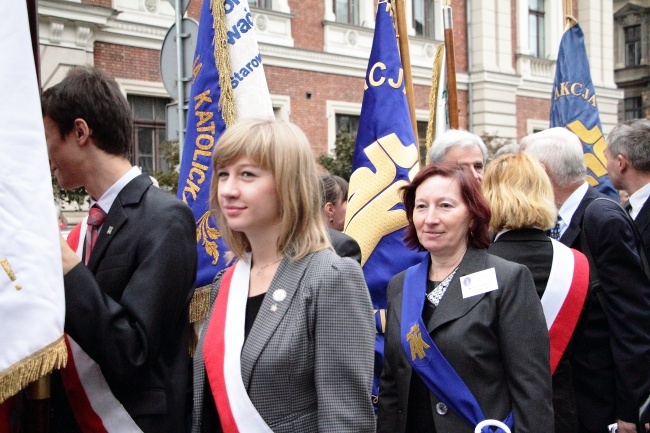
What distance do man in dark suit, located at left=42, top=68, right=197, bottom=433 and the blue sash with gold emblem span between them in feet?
2.39

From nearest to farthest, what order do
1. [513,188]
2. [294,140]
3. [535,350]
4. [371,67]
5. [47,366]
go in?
1. [47,366]
2. [294,140]
3. [535,350]
4. [513,188]
5. [371,67]

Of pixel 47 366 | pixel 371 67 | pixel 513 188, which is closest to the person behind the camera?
pixel 47 366

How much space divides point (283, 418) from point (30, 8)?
52.0 inches

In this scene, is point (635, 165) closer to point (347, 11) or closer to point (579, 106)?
point (579, 106)

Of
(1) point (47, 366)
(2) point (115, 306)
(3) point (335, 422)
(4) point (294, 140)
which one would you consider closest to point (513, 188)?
(4) point (294, 140)

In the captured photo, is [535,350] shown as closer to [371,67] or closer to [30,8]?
[30,8]

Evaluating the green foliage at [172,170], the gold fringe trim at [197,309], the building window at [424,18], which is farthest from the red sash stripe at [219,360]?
the building window at [424,18]

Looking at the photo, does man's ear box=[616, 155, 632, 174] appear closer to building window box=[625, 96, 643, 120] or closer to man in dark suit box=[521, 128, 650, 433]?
man in dark suit box=[521, 128, 650, 433]

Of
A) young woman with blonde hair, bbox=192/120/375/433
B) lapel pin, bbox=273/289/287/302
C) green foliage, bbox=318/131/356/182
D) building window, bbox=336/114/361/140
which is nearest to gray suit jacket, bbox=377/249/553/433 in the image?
young woman with blonde hair, bbox=192/120/375/433

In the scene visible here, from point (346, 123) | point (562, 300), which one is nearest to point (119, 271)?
point (562, 300)

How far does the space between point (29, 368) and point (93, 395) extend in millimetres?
421

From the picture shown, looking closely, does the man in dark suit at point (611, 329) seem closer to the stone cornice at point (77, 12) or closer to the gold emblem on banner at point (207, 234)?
the gold emblem on banner at point (207, 234)

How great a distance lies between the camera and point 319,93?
16.6 metres

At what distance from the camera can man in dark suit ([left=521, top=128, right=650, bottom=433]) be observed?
3037mm
